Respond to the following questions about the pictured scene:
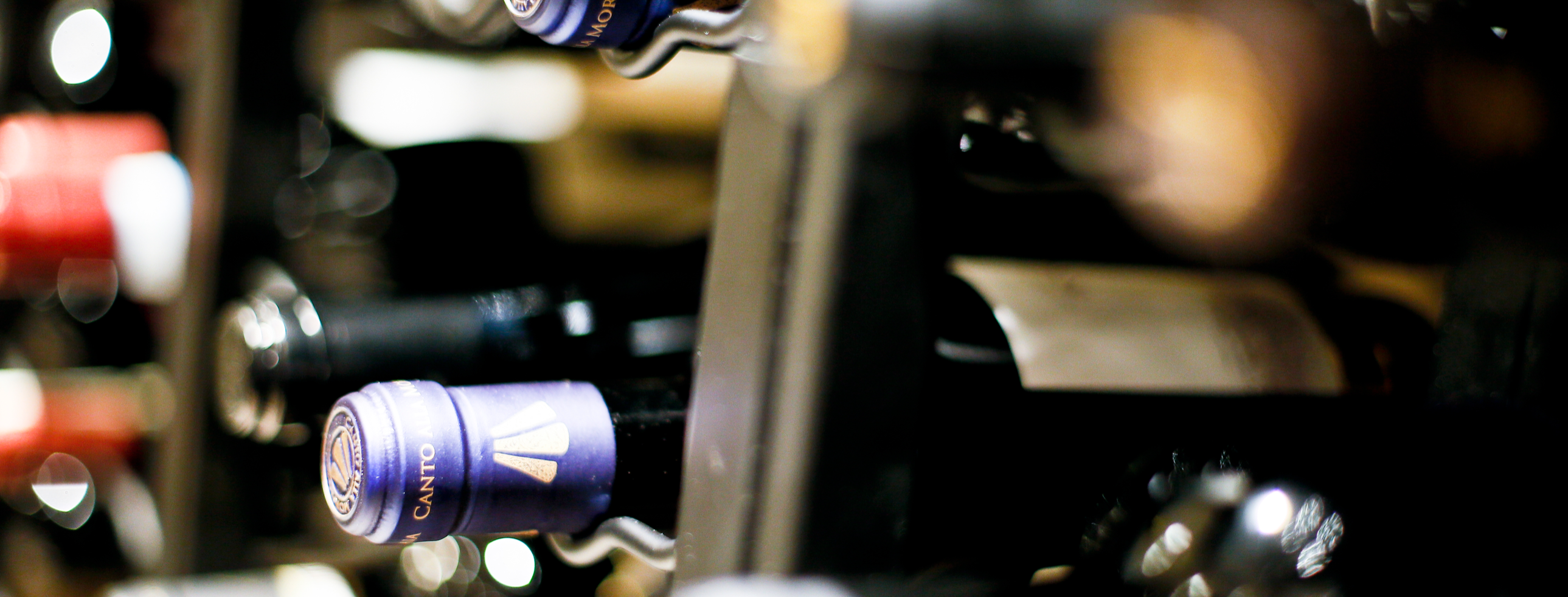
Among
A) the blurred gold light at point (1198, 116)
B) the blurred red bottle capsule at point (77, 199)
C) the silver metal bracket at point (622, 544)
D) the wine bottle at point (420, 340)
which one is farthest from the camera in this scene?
the blurred red bottle capsule at point (77, 199)

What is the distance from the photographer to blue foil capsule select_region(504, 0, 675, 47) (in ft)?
1.04

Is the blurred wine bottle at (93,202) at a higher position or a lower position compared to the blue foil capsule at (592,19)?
lower

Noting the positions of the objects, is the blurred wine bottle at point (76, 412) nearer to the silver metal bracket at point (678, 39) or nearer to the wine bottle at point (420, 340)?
the wine bottle at point (420, 340)

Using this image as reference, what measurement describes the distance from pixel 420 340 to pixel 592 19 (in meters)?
0.28

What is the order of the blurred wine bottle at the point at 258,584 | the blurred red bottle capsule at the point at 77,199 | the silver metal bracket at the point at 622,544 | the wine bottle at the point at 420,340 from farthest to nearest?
the blurred red bottle capsule at the point at 77,199 < the blurred wine bottle at the point at 258,584 < the wine bottle at the point at 420,340 < the silver metal bracket at the point at 622,544

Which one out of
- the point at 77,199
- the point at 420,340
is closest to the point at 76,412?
the point at 77,199

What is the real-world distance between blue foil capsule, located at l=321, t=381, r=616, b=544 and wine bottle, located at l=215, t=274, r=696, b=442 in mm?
149

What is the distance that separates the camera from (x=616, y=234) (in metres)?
0.70

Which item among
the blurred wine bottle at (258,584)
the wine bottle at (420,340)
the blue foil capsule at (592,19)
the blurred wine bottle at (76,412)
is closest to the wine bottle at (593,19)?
the blue foil capsule at (592,19)

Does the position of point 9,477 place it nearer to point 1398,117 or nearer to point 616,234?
point 616,234

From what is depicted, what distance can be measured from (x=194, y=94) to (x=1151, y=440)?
1.83 feet

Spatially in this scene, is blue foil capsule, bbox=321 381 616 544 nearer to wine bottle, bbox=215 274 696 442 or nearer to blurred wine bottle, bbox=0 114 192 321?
wine bottle, bbox=215 274 696 442

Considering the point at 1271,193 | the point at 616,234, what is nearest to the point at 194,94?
the point at 616,234

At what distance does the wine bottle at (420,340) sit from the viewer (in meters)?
0.52
